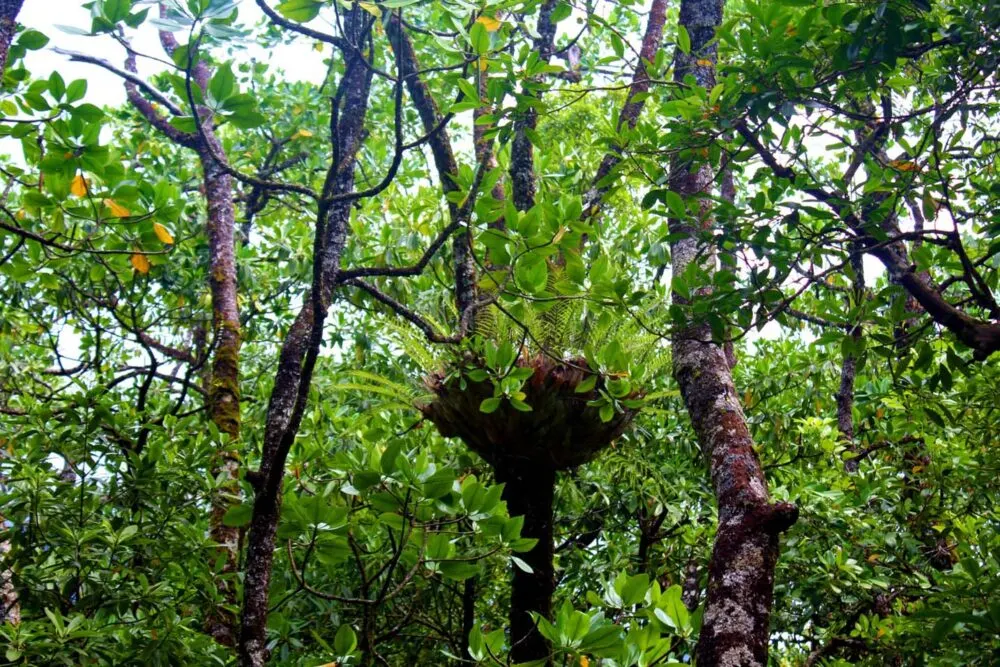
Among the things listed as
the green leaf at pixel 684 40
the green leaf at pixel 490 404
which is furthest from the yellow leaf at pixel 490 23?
the green leaf at pixel 490 404

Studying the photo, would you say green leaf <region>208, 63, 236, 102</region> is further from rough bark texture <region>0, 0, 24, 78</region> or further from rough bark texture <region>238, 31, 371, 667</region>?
rough bark texture <region>0, 0, 24, 78</region>

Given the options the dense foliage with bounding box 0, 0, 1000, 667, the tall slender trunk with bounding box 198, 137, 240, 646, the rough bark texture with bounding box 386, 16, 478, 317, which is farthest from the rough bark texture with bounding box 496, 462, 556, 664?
the tall slender trunk with bounding box 198, 137, 240, 646

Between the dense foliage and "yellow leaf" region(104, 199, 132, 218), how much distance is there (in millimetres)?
43

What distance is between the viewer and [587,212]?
11.4ft

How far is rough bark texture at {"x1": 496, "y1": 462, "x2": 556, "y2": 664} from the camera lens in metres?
2.96

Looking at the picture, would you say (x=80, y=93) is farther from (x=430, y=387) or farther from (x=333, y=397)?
(x=333, y=397)

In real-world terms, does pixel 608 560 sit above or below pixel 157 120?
below

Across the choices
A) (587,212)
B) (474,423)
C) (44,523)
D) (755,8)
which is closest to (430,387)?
(474,423)

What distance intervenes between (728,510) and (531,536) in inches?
35.6

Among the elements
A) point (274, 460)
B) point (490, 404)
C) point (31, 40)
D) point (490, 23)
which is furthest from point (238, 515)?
point (490, 23)

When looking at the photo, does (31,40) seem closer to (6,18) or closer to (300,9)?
(6,18)

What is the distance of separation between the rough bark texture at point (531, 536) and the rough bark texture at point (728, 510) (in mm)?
688

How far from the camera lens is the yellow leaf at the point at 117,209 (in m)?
2.54

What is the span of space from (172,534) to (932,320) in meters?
2.65
